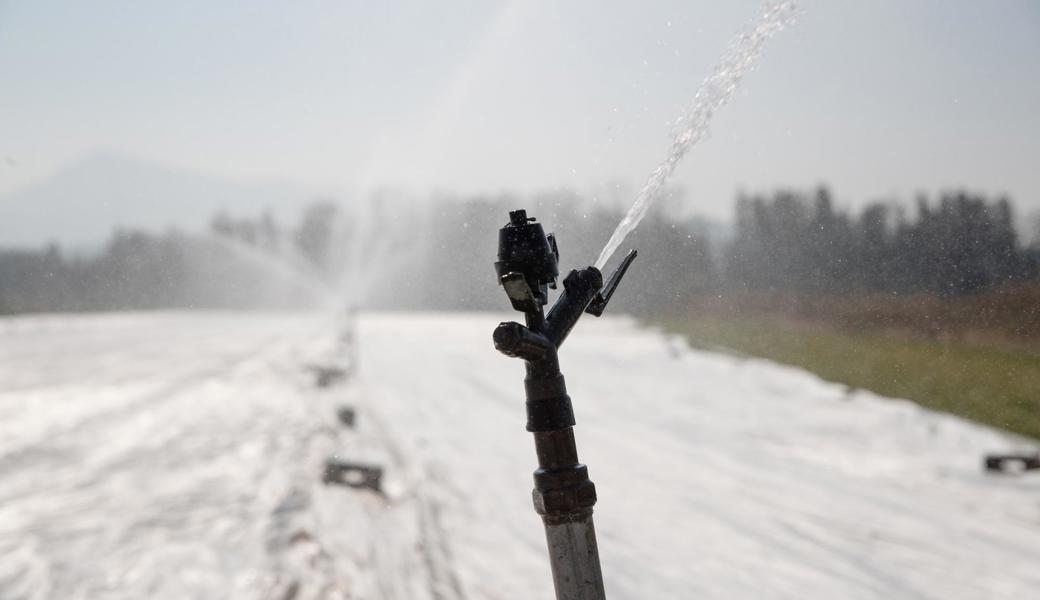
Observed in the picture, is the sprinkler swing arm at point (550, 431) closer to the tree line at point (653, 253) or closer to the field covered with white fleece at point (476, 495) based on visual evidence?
the tree line at point (653, 253)

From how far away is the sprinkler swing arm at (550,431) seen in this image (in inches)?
57.1

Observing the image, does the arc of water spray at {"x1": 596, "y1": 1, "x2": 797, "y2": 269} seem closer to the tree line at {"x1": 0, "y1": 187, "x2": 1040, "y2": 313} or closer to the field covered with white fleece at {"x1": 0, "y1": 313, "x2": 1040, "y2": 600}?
the tree line at {"x1": 0, "y1": 187, "x2": 1040, "y2": 313}

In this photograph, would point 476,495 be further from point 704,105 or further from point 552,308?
point 552,308

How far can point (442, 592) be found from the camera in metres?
3.61

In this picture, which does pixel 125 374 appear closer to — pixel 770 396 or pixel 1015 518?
pixel 770 396

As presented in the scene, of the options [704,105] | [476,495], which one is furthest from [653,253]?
[704,105]

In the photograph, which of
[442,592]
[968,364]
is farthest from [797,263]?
[442,592]

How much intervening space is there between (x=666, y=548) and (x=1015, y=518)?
2190 mm

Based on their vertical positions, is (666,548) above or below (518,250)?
below

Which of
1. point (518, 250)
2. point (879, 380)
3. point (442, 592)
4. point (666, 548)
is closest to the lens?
point (518, 250)

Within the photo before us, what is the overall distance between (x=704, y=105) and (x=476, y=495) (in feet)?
11.6

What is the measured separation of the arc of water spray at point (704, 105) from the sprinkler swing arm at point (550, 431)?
0.46 m

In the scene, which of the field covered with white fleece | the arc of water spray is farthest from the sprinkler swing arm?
the field covered with white fleece

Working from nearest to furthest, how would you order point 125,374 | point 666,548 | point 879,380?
point 666,548, point 879,380, point 125,374
